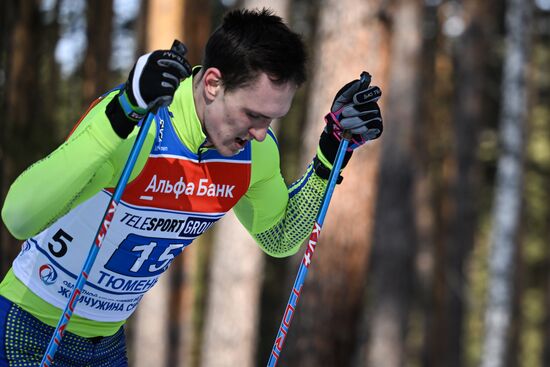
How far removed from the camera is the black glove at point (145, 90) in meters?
3.34

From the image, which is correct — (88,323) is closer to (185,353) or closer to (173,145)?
(173,145)

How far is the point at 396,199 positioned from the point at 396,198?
0.06 ft

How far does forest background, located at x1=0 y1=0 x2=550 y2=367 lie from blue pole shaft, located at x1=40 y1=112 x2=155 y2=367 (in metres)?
4.83

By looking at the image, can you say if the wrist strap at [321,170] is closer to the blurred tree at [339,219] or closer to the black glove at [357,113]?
the black glove at [357,113]

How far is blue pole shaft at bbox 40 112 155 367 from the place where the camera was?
136 inches

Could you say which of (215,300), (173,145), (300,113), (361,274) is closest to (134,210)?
(173,145)

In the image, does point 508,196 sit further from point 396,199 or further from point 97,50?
point 97,50

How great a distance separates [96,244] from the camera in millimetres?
3523

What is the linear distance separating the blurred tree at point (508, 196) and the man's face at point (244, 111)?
10349 millimetres

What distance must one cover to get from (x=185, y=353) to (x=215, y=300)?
495 cm

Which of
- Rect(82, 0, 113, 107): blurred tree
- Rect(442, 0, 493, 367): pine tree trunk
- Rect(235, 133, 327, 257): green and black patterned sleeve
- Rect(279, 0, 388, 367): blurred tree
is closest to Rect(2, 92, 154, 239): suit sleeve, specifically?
Rect(235, 133, 327, 257): green and black patterned sleeve

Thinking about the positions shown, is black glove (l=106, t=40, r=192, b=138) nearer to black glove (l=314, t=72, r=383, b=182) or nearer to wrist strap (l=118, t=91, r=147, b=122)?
→ wrist strap (l=118, t=91, r=147, b=122)

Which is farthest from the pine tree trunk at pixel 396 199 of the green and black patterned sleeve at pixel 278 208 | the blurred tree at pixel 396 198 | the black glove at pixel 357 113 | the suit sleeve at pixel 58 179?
the suit sleeve at pixel 58 179

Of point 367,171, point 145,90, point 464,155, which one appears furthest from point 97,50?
point 145,90
